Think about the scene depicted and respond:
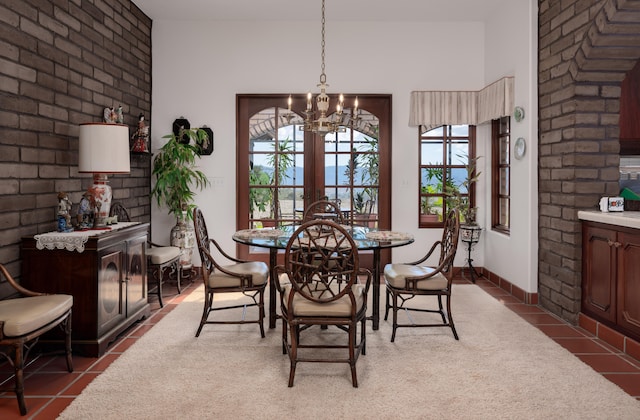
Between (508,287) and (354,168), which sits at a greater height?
(354,168)

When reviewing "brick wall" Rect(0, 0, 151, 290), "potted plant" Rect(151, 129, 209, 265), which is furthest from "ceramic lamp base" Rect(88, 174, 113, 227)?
"potted plant" Rect(151, 129, 209, 265)

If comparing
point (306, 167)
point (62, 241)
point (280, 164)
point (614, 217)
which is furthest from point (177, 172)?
point (614, 217)

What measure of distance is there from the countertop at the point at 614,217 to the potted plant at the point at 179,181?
3.88m

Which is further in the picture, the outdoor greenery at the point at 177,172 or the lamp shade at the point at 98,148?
the outdoor greenery at the point at 177,172

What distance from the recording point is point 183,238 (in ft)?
17.7

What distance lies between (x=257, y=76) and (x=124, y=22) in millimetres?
1579

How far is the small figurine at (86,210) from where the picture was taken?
350 cm

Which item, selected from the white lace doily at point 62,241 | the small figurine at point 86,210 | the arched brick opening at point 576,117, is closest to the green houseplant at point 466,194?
the arched brick opening at point 576,117

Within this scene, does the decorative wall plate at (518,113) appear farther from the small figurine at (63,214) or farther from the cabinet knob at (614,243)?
the small figurine at (63,214)

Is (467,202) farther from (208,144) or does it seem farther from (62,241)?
(62,241)

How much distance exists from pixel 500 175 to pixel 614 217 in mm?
2315

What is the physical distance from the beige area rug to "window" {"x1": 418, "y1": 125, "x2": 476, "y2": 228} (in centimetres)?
251

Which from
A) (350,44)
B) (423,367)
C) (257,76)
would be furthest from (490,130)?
(423,367)

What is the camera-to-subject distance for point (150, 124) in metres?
5.81
